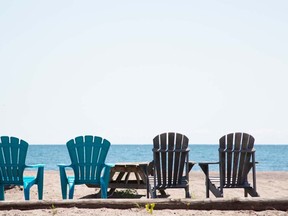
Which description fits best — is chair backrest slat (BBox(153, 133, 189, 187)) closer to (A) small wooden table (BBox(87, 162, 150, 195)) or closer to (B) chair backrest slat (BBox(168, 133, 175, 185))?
(B) chair backrest slat (BBox(168, 133, 175, 185))

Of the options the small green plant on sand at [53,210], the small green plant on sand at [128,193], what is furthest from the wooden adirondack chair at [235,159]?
the small green plant on sand at [53,210]

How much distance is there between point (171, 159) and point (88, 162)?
3.61 feet

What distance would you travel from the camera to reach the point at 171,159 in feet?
20.7

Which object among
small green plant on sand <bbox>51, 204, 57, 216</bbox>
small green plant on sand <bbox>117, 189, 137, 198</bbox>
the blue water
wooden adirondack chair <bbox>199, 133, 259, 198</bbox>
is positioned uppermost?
wooden adirondack chair <bbox>199, 133, 259, 198</bbox>

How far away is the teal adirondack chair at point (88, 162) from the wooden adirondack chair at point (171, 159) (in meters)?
0.64

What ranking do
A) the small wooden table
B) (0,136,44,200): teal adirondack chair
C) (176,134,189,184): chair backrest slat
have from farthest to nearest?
the small wooden table
(176,134,189,184): chair backrest slat
(0,136,44,200): teal adirondack chair

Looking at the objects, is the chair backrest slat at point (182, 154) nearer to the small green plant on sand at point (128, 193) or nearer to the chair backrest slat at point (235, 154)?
the chair backrest slat at point (235, 154)

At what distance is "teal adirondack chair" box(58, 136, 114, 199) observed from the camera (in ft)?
19.9

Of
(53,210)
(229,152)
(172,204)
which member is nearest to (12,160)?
(53,210)

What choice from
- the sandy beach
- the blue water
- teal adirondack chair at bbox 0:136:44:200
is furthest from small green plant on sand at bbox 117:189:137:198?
the blue water

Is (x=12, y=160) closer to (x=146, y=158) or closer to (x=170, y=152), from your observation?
(x=170, y=152)

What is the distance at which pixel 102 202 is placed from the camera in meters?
4.40

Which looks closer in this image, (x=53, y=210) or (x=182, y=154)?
(x=53, y=210)

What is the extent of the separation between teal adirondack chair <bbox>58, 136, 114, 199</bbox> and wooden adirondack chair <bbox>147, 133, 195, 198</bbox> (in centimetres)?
64
